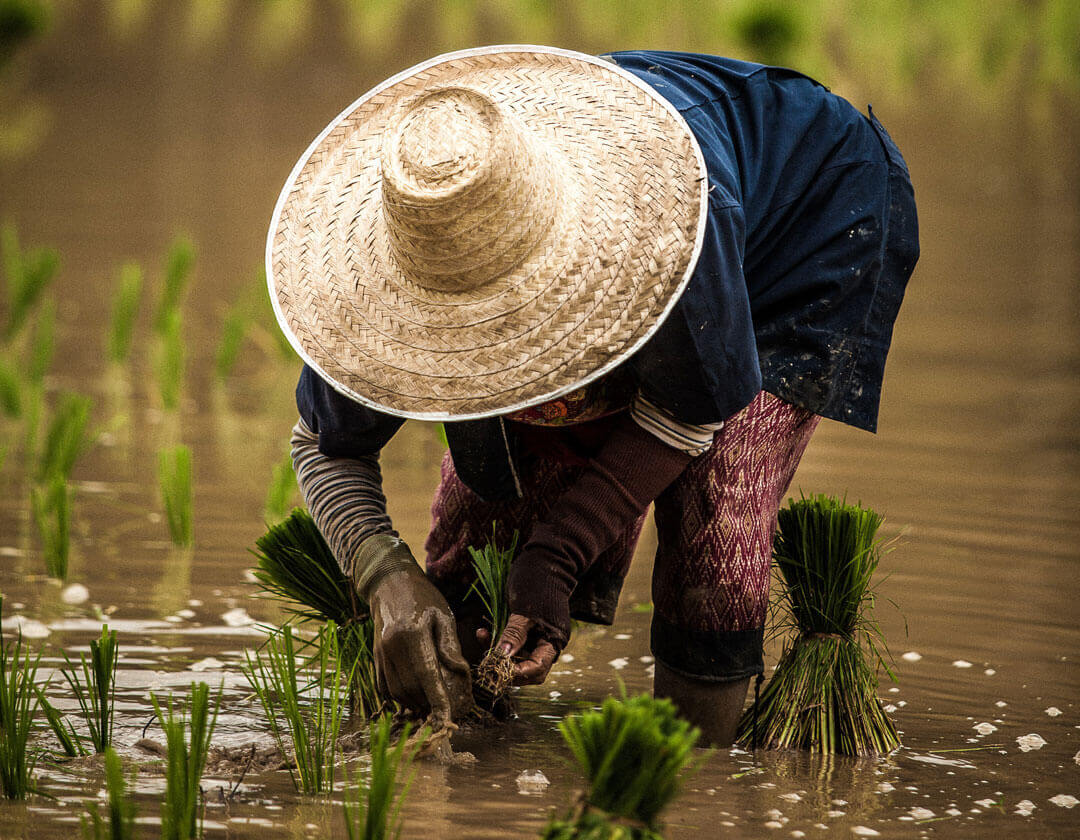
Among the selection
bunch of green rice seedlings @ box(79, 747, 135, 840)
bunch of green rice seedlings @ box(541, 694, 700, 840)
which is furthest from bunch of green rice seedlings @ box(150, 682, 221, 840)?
bunch of green rice seedlings @ box(541, 694, 700, 840)

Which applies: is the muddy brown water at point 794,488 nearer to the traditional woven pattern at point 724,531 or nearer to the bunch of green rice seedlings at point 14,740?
the bunch of green rice seedlings at point 14,740

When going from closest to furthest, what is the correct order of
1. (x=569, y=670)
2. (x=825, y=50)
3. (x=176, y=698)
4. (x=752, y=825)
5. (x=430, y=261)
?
(x=430, y=261)
(x=752, y=825)
(x=176, y=698)
(x=569, y=670)
(x=825, y=50)

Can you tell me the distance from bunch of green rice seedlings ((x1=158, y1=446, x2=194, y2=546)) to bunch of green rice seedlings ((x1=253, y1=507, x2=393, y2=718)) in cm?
85

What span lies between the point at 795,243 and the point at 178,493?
5.56ft

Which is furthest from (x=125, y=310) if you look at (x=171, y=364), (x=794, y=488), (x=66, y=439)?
(x=794, y=488)

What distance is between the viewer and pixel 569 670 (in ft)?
9.84

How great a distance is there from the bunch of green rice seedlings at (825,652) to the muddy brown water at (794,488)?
62 millimetres

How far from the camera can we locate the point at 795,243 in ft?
8.36

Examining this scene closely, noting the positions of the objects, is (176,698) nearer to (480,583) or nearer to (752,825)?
(480,583)

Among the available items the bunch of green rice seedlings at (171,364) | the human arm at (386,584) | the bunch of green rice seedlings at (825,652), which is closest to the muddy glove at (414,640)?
the human arm at (386,584)

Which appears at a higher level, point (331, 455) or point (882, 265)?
point (882, 265)

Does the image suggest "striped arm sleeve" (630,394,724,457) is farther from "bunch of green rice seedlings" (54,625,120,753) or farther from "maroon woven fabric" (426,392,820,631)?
"bunch of green rice seedlings" (54,625,120,753)

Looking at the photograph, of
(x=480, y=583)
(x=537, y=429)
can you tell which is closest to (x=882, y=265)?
(x=537, y=429)

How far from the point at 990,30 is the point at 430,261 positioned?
1109 cm
